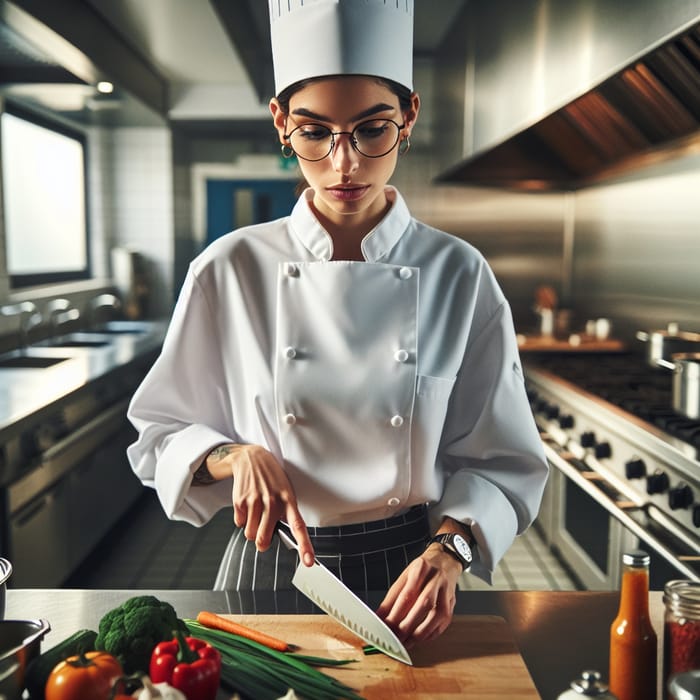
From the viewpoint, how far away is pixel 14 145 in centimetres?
436

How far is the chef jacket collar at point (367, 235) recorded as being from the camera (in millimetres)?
1205

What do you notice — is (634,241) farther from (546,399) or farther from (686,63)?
(686,63)

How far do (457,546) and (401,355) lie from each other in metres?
0.27

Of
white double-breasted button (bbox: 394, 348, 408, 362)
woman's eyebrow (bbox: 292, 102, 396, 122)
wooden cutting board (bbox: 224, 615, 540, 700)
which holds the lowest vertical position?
wooden cutting board (bbox: 224, 615, 540, 700)

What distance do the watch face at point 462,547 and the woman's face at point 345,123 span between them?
0.45 meters

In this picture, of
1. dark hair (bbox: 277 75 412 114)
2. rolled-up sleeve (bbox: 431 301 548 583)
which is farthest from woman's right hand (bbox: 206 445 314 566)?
dark hair (bbox: 277 75 412 114)

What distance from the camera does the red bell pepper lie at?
804 millimetres

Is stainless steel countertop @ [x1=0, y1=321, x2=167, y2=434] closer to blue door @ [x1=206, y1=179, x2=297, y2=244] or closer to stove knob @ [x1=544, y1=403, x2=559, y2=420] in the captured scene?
stove knob @ [x1=544, y1=403, x2=559, y2=420]

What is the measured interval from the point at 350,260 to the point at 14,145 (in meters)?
3.70

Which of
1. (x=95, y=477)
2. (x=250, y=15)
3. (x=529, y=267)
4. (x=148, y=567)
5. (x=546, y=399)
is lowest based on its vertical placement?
(x=148, y=567)

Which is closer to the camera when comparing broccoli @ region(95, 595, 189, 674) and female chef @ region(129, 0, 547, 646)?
broccoli @ region(95, 595, 189, 674)

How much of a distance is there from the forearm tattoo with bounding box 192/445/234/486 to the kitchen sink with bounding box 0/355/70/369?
103 inches

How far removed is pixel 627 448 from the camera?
227 centimetres

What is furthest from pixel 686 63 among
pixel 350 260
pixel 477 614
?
pixel 477 614
